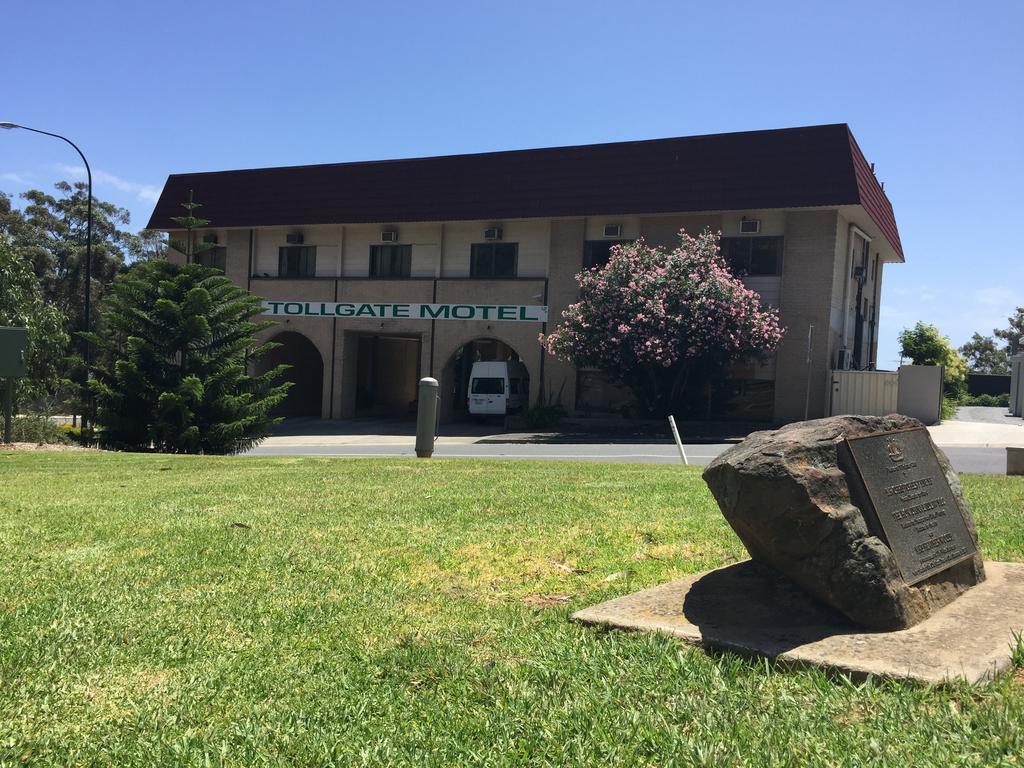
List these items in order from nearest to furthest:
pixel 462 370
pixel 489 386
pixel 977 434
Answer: pixel 977 434 → pixel 489 386 → pixel 462 370

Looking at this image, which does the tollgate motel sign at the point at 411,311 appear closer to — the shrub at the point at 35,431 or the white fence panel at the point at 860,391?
the white fence panel at the point at 860,391

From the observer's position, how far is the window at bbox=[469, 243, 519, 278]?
3531 cm

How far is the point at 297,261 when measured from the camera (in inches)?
1529

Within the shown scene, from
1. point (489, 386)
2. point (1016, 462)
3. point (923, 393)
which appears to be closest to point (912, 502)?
point (1016, 462)

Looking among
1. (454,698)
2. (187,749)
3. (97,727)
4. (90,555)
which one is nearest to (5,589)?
(90,555)

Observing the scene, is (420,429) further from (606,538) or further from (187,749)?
(187,749)

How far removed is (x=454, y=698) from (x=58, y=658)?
6.52ft

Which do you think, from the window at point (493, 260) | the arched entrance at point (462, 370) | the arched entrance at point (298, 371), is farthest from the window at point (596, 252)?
the arched entrance at point (298, 371)

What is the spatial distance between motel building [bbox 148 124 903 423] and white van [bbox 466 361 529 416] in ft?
3.43

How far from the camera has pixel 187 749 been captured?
3.47 m

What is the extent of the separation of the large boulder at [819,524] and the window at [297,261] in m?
35.5

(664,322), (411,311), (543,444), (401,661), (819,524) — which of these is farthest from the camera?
(411,311)

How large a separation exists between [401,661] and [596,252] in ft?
98.8

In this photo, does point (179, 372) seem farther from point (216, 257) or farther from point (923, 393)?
point (923, 393)
